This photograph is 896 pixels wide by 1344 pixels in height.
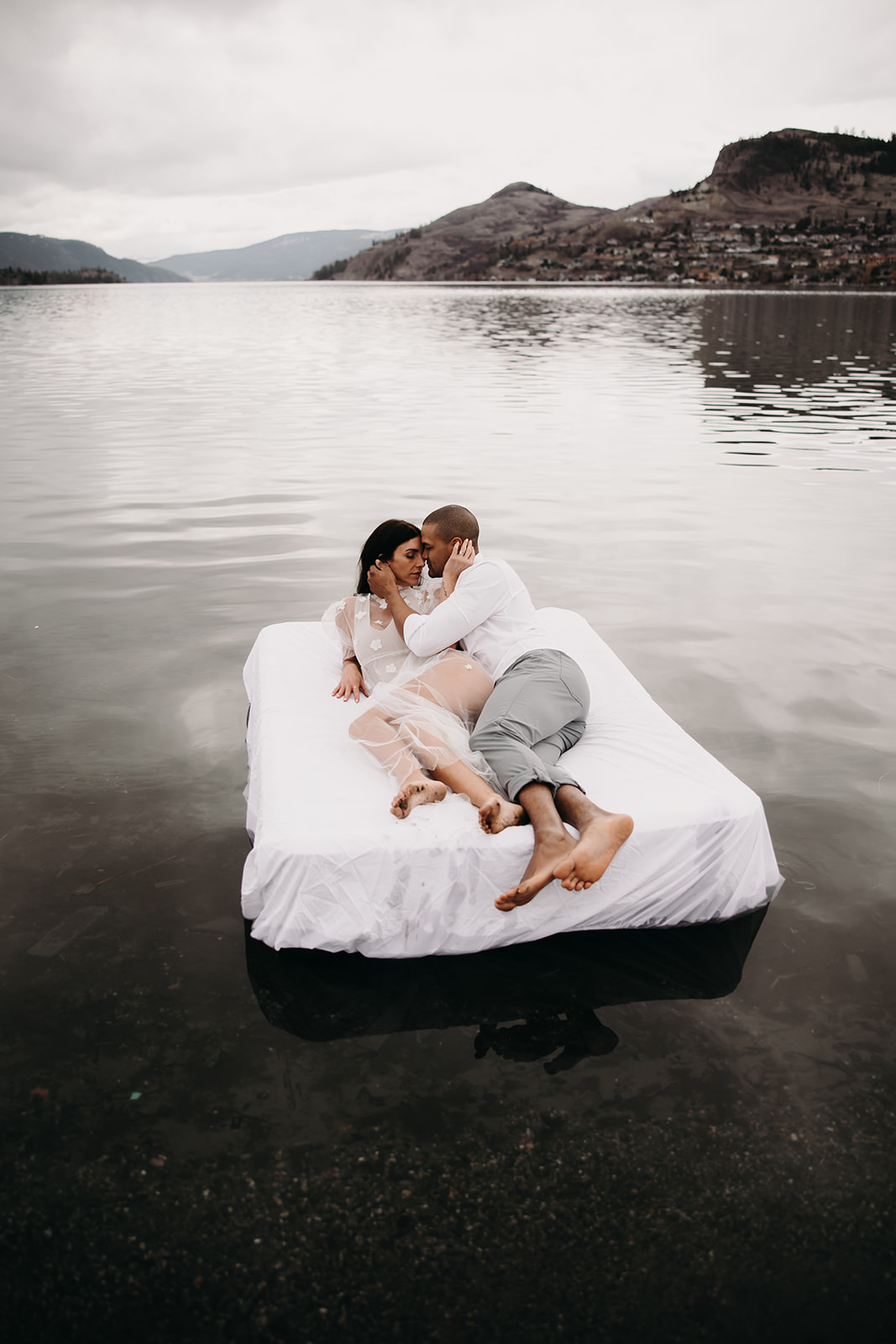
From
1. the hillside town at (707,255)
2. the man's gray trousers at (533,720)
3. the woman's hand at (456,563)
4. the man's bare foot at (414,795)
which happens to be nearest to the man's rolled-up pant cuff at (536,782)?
the man's gray trousers at (533,720)

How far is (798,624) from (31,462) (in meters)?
10.8

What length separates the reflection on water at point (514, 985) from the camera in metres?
3.15

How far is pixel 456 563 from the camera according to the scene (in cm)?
440

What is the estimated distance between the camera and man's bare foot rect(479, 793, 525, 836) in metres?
3.32

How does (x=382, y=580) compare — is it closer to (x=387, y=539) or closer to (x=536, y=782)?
(x=387, y=539)

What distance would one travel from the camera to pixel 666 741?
13.5ft

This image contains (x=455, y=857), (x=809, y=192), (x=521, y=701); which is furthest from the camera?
(x=809, y=192)

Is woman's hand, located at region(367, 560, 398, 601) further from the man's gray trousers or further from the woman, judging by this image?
the man's gray trousers

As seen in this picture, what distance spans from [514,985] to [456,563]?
199 cm

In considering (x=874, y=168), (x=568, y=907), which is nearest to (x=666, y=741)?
(x=568, y=907)

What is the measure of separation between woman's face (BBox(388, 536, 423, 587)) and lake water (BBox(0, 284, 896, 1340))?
1.39 meters

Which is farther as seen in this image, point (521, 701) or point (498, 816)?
point (521, 701)

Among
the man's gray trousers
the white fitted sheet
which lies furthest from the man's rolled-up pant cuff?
the white fitted sheet

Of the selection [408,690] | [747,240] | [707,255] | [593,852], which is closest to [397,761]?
[408,690]
